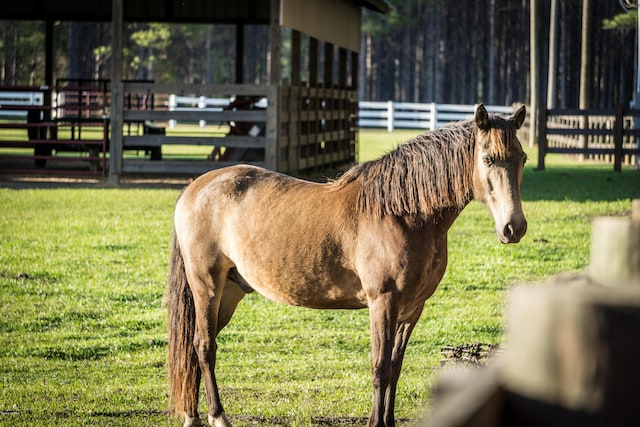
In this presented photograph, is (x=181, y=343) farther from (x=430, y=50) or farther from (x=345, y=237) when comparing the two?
(x=430, y=50)

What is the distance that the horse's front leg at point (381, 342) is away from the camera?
489cm

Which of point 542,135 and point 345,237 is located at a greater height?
point 542,135

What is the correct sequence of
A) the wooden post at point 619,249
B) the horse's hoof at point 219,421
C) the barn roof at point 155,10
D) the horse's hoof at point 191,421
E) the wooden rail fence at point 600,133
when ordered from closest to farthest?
the wooden post at point 619,249, the horse's hoof at point 219,421, the horse's hoof at point 191,421, the wooden rail fence at point 600,133, the barn roof at point 155,10

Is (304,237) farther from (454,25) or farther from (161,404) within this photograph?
(454,25)

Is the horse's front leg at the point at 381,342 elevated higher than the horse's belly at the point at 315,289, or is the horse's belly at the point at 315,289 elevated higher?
the horse's belly at the point at 315,289

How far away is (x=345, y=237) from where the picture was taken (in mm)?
5160

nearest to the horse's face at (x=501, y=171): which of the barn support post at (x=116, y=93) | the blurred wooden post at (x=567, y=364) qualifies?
the blurred wooden post at (x=567, y=364)

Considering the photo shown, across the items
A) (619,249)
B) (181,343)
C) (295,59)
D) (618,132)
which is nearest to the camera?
(619,249)

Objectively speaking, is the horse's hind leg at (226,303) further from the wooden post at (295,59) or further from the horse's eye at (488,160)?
the wooden post at (295,59)

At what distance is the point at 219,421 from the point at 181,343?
517 millimetres

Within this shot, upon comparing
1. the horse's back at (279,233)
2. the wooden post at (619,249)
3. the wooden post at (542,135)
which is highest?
the wooden post at (542,135)

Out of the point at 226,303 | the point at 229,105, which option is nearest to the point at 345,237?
the point at 226,303

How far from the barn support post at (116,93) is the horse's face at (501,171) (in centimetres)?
1392

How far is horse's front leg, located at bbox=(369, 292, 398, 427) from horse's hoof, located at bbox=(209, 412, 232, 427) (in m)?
0.81
